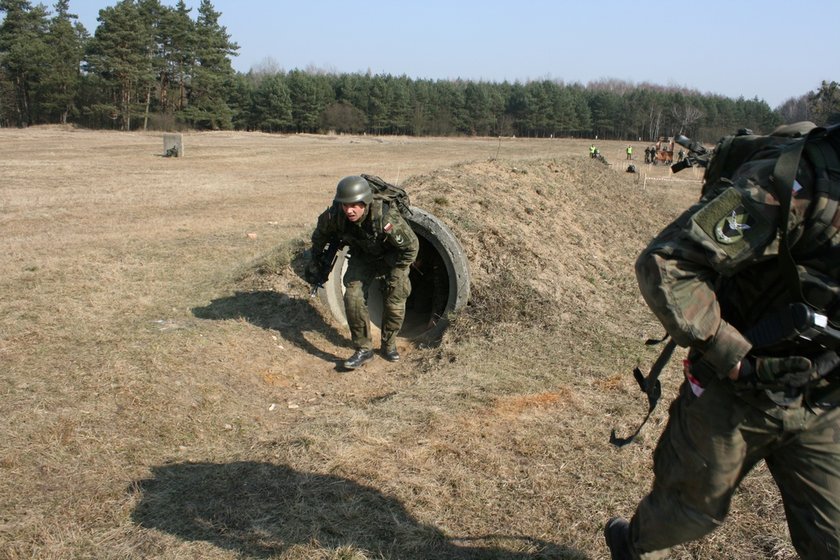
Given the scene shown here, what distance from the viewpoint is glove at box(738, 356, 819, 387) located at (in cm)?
218

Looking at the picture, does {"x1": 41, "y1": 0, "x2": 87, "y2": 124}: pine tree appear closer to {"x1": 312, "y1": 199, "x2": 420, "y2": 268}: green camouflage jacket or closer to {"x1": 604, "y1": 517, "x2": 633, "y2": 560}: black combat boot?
{"x1": 312, "y1": 199, "x2": 420, "y2": 268}: green camouflage jacket

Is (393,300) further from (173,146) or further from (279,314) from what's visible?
(173,146)

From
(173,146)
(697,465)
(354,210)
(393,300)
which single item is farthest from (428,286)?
(173,146)

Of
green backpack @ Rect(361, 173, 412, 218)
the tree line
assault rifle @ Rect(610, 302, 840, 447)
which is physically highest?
the tree line

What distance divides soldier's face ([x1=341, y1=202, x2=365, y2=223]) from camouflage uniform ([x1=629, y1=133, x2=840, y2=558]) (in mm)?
3733

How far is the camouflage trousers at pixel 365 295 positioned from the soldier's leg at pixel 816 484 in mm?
4362

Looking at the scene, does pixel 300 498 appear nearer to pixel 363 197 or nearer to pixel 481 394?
pixel 481 394

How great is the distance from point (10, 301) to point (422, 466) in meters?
5.39

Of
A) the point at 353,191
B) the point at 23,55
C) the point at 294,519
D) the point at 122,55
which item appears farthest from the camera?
the point at 122,55

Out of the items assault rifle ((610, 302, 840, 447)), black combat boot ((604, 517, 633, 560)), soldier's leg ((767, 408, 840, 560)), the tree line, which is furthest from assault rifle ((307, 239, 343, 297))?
the tree line

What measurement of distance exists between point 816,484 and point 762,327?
1.72ft

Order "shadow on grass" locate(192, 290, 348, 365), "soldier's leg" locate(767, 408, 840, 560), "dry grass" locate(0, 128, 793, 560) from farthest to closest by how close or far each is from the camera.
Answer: "shadow on grass" locate(192, 290, 348, 365)
"dry grass" locate(0, 128, 793, 560)
"soldier's leg" locate(767, 408, 840, 560)

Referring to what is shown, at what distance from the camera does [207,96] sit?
5647cm

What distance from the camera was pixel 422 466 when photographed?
4.16m
